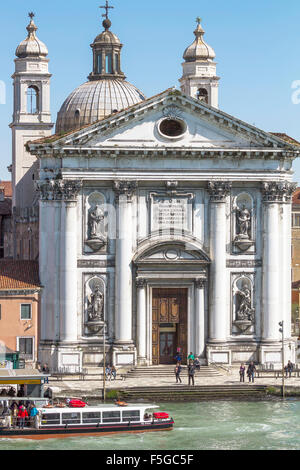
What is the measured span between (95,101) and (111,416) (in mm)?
34944

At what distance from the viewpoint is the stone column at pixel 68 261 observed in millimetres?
87062

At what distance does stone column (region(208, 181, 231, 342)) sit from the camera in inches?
3469

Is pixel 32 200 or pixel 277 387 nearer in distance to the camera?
pixel 277 387

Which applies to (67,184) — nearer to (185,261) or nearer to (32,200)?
(185,261)

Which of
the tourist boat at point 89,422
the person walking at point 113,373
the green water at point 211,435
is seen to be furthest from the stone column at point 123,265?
the tourist boat at point 89,422

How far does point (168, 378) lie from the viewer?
282 ft

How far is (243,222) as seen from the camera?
88.6 meters

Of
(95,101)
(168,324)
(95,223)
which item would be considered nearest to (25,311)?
(95,223)

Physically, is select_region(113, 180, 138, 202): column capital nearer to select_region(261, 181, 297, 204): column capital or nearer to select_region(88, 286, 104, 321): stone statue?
select_region(88, 286, 104, 321): stone statue

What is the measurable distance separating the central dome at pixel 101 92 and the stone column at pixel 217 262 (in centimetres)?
1699

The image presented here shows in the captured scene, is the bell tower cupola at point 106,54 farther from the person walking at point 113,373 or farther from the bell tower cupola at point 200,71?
the person walking at point 113,373

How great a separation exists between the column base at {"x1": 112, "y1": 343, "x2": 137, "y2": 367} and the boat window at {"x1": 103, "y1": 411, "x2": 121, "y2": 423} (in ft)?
46.8
